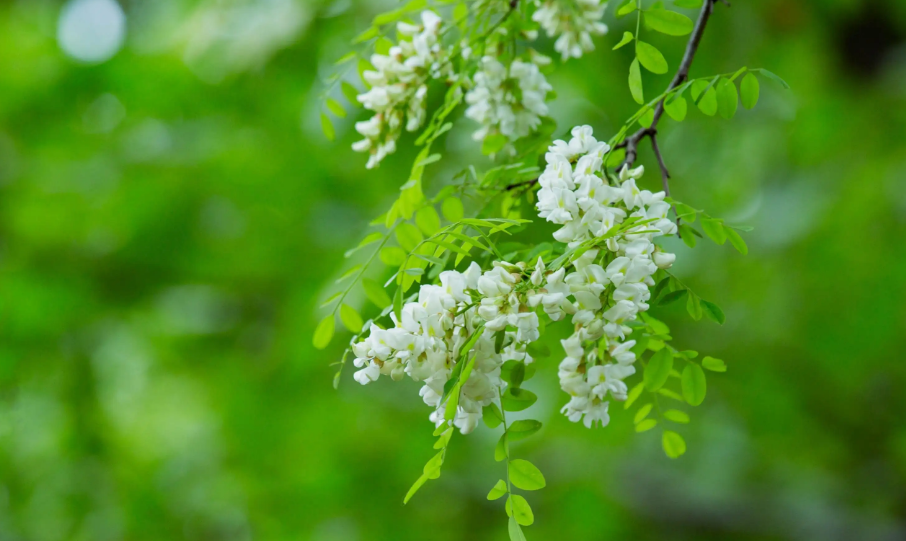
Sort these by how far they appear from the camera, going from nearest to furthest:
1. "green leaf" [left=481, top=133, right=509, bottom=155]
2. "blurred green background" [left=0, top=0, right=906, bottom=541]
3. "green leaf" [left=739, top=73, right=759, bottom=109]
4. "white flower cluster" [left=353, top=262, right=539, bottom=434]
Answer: "white flower cluster" [left=353, top=262, right=539, bottom=434] → "green leaf" [left=739, top=73, right=759, bottom=109] → "green leaf" [left=481, top=133, right=509, bottom=155] → "blurred green background" [left=0, top=0, right=906, bottom=541]

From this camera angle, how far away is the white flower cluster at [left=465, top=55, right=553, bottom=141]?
0.53 meters

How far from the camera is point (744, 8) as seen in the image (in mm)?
1333

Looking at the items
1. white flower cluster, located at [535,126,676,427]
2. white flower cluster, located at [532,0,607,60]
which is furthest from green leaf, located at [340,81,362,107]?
white flower cluster, located at [535,126,676,427]

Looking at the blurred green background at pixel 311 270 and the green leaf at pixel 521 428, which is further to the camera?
the blurred green background at pixel 311 270

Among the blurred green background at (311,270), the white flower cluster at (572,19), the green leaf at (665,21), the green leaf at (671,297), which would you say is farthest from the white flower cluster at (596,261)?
the blurred green background at (311,270)

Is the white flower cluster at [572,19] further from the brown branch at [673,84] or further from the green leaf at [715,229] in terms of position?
the green leaf at [715,229]

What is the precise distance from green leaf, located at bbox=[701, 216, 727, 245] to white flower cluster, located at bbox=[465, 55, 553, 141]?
16 centimetres

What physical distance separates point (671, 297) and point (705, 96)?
0.13 metres

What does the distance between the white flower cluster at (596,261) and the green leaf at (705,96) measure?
0.07m

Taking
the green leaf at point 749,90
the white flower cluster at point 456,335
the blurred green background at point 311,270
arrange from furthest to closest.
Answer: the blurred green background at point 311,270 < the green leaf at point 749,90 < the white flower cluster at point 456,335

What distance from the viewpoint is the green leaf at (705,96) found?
1.38 ft

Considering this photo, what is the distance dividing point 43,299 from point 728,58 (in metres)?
1.43

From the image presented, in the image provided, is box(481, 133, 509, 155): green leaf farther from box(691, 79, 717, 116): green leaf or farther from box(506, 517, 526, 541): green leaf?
box(506, 517, 526, 541): green leaf

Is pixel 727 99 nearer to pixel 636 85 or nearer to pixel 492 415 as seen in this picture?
pixel 636 85
